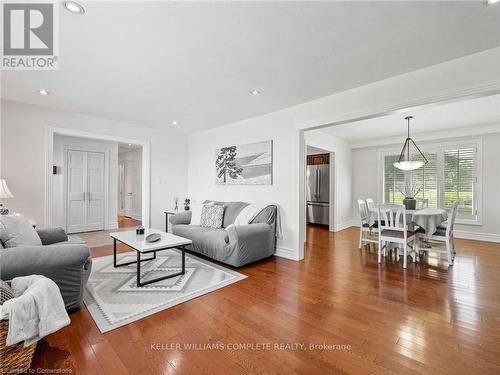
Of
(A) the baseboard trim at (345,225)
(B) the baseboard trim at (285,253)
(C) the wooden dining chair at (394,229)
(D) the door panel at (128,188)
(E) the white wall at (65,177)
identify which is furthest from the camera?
(D) the door panel at (128,188)

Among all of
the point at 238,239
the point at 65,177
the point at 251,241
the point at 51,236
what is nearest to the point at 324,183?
the point at 251,241

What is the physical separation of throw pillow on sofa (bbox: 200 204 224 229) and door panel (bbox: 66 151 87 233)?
3716 mm

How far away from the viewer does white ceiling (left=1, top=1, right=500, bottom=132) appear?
1773mm

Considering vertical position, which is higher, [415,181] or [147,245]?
[415,181]

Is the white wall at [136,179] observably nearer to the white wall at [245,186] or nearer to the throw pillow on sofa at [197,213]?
the white wall at [245,186]

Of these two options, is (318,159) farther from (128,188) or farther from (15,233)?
(128,188)

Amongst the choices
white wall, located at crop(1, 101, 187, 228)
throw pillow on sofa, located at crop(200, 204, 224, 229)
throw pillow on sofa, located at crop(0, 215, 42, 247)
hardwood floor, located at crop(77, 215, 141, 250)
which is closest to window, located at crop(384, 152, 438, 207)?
throw pillow on sofa, located at crop(200, 204, 224, 229)

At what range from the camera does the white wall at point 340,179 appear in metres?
6.14

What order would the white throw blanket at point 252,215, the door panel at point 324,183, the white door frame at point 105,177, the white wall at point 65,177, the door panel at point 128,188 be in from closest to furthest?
the white throw blanket at point 252,215, the white wall at point 65,177, the white door frame at point 105,177, the door panel at point 324,183, the door panel at point 128,188

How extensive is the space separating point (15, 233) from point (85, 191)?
4.24 meters

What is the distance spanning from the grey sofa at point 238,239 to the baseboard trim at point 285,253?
112 mm

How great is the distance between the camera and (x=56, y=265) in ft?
6.60

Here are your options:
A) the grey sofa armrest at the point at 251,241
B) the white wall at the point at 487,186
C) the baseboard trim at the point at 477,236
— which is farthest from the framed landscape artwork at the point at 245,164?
the baseboard trim at the point at 477,236

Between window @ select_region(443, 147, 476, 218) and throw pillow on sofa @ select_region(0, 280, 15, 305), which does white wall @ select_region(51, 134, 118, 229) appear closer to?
throw pillow on sofa @ select_region(0, 280, 15, 305)
